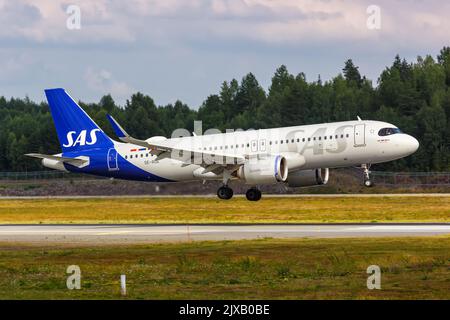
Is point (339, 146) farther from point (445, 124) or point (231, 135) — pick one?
point (445, 124)

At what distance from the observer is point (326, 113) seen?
13188 cm

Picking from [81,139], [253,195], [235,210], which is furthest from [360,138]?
[81,139]

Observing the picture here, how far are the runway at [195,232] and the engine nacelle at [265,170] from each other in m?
8.85

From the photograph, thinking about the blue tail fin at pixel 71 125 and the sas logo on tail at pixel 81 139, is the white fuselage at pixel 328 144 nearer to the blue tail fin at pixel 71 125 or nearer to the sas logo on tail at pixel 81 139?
the sas logo on tail at pixel 81 139

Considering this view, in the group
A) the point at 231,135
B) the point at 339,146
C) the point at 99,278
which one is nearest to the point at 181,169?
the point at 231,135

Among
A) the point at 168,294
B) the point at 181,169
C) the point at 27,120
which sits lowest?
the point at 168,294

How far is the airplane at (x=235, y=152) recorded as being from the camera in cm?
6353

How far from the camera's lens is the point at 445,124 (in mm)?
114000

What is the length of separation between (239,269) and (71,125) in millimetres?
40346

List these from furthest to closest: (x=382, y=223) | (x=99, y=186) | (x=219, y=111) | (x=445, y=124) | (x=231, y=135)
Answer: (x=219, y=111)
(x=445, y=124)
(x=99, y=186)
(x=231, y=135)
(x=382, y=223)

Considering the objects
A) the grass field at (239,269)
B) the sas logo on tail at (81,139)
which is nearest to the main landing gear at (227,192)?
the sas logo on tail at (81,139)

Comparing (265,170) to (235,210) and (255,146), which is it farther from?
(235,210)

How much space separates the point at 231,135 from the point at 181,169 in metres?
4.19

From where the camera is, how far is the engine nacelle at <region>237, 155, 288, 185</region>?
62.7 meters
